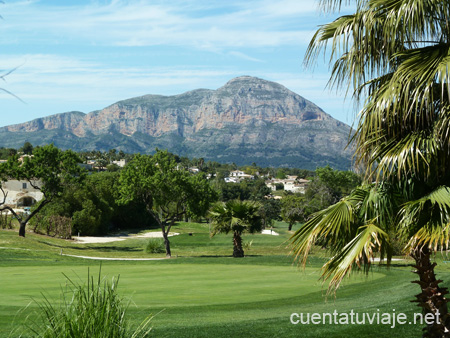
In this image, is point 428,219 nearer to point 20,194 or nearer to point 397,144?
point 397,144

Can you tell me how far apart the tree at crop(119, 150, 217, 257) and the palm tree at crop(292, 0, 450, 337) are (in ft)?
94.3

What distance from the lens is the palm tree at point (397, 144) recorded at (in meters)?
5.87

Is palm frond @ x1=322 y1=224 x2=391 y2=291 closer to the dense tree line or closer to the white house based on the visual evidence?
the dense tree line

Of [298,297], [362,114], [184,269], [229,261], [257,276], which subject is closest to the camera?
[362,114]

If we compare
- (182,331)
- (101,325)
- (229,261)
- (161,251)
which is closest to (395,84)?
(101,325)

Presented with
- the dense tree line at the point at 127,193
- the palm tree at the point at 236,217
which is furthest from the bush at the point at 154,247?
the palm tree at the point at 236,217

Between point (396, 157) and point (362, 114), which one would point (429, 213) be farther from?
point (362, 114)

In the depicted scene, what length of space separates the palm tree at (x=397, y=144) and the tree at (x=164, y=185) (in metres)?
28.7

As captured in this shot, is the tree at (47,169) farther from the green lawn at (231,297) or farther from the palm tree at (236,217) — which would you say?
the green lawn at (231,297)

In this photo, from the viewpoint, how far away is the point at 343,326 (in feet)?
32.4

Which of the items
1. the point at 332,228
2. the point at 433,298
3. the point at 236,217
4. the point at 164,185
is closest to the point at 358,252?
the point at 332,228

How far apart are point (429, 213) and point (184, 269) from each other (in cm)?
1857

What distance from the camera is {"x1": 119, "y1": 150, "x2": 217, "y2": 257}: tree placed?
116ft

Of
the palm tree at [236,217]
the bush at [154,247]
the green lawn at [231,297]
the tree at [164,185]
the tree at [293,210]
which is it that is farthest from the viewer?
the tree at [293,210]
